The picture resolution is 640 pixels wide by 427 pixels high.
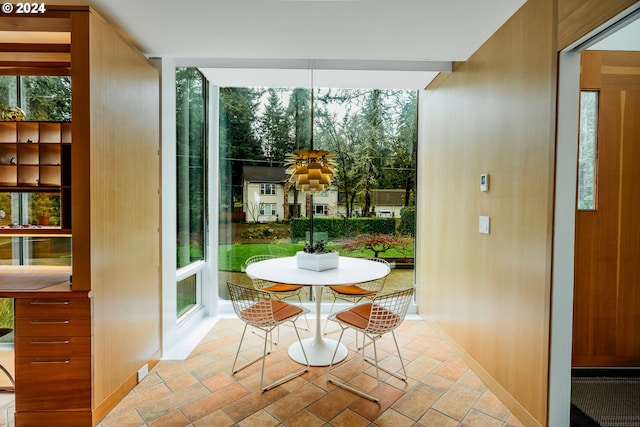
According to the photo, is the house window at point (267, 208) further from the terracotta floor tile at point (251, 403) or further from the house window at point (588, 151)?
the house window at point (588, 151)

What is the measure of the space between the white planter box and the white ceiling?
187 cm

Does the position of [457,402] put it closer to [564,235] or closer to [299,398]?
[299,398]

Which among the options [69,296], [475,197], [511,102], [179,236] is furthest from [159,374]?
[511,102]

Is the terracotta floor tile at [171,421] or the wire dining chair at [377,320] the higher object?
the wire dining chair at [377,320]

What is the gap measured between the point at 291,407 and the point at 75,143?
2.30 metres

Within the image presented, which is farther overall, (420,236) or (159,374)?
(420,236)

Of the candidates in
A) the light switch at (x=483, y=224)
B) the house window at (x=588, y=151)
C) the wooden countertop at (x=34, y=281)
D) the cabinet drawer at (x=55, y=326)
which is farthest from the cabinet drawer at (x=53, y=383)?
the house window at (x=588, y=151)

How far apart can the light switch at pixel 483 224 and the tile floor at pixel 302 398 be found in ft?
4.10

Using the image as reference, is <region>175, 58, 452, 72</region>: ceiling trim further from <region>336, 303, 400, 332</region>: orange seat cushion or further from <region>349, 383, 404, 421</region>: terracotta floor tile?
<region>349, 383, 404, 421</region>: terracotta floor tile

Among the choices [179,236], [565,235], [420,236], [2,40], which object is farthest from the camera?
[420,236]

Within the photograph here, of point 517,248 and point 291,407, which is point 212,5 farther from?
point 291,407

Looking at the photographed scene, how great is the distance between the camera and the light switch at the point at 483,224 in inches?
101

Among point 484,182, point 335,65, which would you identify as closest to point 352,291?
point 484,182

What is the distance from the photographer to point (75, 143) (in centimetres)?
200
